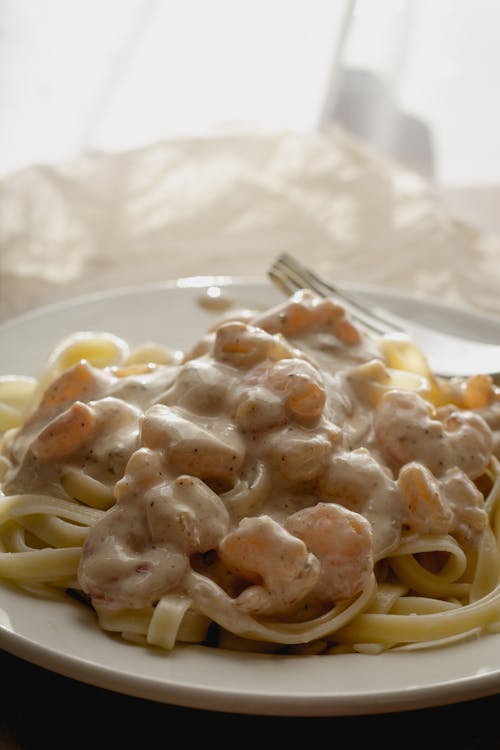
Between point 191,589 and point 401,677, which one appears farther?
point 191,589

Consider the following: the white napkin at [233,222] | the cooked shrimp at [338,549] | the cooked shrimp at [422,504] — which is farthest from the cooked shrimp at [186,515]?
the white napkin at [233,222]

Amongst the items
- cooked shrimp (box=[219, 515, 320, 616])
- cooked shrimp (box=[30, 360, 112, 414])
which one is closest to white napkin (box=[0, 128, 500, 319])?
cooked shrimp (box=[30, 360, 112, 414])

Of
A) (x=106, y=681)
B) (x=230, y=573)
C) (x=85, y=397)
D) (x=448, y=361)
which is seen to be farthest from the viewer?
(x=448, y=361)

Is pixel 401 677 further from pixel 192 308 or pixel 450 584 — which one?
pixel 192 308

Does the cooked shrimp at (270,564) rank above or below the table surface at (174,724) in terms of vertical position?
above

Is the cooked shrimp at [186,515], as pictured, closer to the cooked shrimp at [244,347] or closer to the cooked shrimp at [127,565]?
the cooked shrimp at [127,565]

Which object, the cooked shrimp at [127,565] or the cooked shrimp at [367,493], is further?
the cooked shrimp at [367,493]

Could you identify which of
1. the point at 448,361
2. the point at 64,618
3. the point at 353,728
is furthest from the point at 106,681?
the point at 448,361
